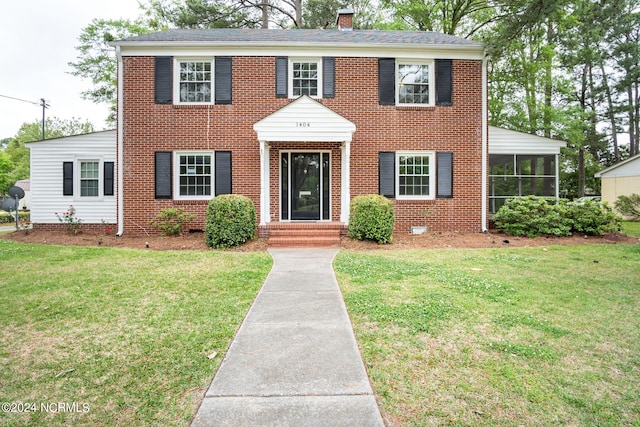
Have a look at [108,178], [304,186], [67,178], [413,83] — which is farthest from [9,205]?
[413,83]

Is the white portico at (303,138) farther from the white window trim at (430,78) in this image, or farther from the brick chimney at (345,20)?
the brick chimney at (345,20)

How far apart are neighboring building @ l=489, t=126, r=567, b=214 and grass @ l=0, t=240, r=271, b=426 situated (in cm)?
903

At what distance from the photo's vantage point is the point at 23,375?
2.55 metres

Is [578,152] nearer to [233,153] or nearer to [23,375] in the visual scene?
[233,153]

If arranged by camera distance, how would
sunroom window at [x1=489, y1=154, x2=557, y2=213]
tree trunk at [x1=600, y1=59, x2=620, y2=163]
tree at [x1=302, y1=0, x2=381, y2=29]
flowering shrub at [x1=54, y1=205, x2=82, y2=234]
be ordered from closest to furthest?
flowering shrub at [x1=54, y1=205, x2=82, y2=234]
sunroom window at [x1=489, y1=154, x2=557, y2=213]
tree at [x1=302, y1=0, x2=381, y2=29]
tree trunk at [x1=600, y1=59, x2=620, y2=163]

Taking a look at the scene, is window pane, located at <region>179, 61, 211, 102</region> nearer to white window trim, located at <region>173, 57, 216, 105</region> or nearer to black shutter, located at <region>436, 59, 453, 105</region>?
white window trim, located at <region>173, 57, 216, 105</region>

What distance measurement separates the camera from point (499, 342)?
307 centimetres

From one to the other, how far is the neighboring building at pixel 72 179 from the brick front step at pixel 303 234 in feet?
19.8

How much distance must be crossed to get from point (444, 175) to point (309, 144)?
4.29 meters

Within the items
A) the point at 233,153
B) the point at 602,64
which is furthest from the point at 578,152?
the point at 233,153

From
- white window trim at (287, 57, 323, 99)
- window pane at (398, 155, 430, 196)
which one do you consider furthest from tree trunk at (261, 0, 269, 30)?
window pane at (398, 155, 430, 196)

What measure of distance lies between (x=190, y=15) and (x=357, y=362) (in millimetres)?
20366

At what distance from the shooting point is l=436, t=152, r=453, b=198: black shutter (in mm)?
10500

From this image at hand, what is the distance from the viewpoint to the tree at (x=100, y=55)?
19.7 meters
